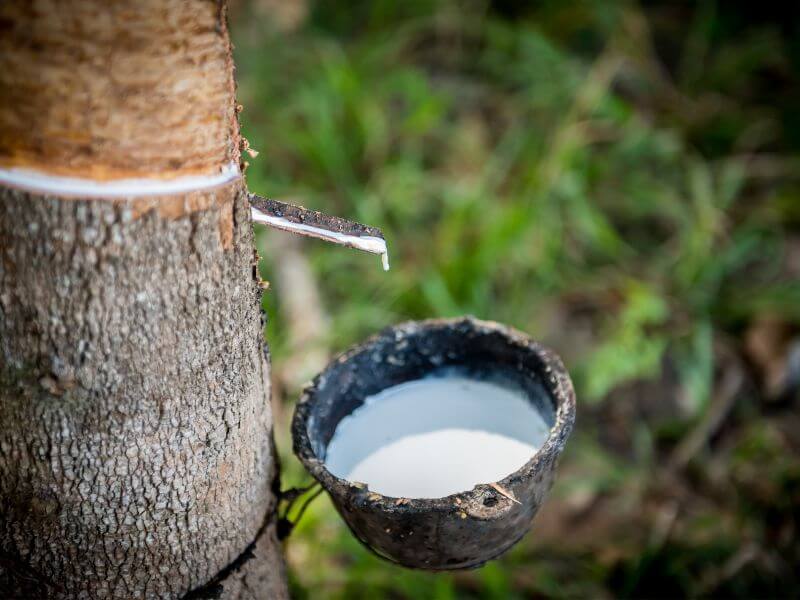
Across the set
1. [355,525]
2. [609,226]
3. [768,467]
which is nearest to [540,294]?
[609,226]

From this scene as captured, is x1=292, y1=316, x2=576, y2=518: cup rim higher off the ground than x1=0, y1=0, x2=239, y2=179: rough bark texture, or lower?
lower

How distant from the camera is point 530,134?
3.21 meters

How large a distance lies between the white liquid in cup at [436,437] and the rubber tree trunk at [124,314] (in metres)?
0.21

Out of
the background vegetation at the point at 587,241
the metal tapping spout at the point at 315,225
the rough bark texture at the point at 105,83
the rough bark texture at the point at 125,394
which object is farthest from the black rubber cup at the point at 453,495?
the background vegetation at the point at 587,241

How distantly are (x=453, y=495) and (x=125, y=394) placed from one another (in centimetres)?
44

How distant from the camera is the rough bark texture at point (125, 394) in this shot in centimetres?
78

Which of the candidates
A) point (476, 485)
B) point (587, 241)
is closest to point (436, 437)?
point (476, 485)

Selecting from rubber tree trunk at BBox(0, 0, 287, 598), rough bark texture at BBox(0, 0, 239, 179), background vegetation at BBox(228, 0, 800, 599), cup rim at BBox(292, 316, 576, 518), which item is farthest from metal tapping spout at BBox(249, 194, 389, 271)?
background vegetation at BBox(228, 0, 800, 599)

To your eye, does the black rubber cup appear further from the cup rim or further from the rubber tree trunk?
the rubber tree trunk

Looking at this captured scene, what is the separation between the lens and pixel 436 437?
120cm

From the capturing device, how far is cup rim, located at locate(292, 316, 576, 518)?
0.94 m

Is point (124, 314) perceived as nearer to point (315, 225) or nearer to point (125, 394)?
point (125, 394)

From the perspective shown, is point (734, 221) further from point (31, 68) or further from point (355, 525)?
point (31, 68)

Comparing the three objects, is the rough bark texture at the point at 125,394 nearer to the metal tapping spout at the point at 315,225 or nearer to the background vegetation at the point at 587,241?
the metal tapping spout at the point at 315,225
